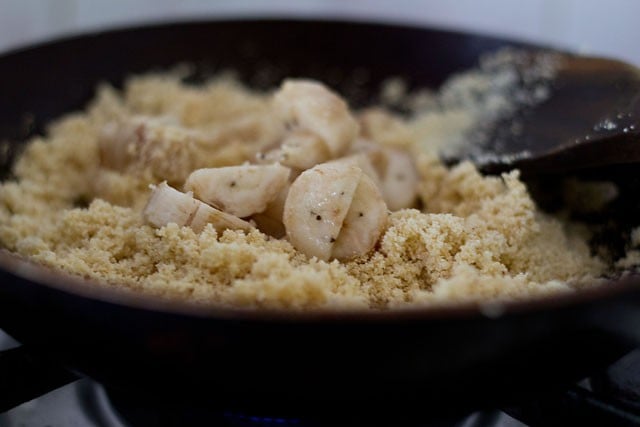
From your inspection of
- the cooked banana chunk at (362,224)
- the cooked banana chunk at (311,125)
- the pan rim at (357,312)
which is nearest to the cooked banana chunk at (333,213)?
the cooked banana chunk at (362,224)

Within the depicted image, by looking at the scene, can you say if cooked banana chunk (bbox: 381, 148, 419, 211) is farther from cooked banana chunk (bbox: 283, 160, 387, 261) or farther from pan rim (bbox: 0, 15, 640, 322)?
pan rim (bbox: 0, 15, 640, 322)

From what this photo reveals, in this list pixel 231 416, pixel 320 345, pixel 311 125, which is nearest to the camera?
pixel 320 345

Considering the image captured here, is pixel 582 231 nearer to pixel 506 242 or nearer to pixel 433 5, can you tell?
pixel 506 242

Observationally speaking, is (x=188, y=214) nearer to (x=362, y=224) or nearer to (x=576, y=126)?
(x=362, y=224)

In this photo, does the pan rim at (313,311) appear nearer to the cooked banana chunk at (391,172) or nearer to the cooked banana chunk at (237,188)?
the cooked banana chunk at (237,188)

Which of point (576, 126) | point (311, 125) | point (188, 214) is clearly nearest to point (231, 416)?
point (188, 214)

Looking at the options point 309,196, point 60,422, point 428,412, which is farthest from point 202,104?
point 428,412
